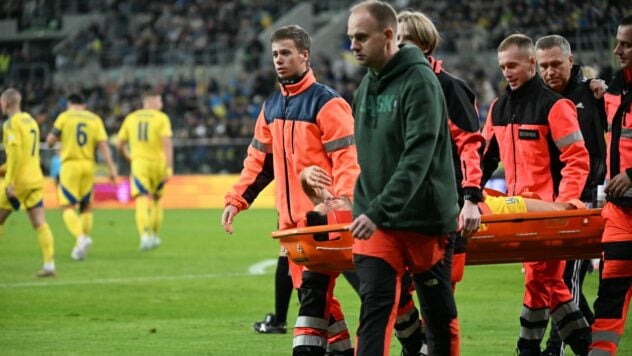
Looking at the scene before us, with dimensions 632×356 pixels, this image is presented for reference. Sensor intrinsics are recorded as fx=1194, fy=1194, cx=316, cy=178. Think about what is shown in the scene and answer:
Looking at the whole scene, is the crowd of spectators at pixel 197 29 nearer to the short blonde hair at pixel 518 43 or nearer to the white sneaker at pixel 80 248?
the white sneaker at pixel 80 248

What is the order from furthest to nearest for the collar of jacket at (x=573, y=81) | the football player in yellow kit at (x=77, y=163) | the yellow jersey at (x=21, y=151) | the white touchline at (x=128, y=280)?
the football player in yellow kit at (x=77, y=163)
the yellow jersey at (x=21, y=151)
the white touchline at (x=128, y=280)
the collar of jacket at (x=573, y=81)

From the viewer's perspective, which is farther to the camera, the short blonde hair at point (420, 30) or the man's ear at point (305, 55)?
the man's ear at point (305, 55)

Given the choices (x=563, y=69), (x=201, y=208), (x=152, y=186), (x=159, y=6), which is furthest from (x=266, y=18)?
(x=563, y=69)

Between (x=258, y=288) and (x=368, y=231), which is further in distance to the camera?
(x=258, y=288)

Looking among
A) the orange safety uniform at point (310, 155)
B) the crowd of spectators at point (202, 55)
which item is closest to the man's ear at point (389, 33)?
the orange safety uniform at point (310, 155)

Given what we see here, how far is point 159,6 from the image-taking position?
51.6m

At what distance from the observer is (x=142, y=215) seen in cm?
2041

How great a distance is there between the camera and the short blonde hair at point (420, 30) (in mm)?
7285

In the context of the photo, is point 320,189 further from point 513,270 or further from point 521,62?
point 513,270

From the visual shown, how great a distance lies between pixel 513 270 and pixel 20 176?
684 centimetres

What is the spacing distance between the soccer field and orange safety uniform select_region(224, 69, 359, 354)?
85.3 inches

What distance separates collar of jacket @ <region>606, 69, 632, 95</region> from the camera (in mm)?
7407

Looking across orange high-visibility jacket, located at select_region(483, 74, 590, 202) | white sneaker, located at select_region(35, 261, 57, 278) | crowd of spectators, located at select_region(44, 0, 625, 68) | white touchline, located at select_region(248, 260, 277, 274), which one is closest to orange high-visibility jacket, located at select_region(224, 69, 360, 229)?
orange high-visibility jacket, located at select_region(483, 74, 590, 202)

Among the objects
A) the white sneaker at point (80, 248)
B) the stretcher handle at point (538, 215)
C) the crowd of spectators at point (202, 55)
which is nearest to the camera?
the stretcher handle at point (538, 215)
